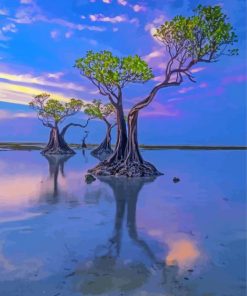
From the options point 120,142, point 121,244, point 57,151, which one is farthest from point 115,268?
point 57,151

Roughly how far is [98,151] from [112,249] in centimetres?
4296

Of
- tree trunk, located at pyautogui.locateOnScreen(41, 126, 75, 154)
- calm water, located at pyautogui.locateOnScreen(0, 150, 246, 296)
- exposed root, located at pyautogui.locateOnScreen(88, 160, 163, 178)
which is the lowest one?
calm water, located at pyautogui.locateOnScreen(0, 150, 246, 296)

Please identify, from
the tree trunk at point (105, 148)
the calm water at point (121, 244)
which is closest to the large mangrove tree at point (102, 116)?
the tree trunk at point (105, 148)

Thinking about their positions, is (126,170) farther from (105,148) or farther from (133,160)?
(105,148)

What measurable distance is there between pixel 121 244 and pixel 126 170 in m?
14.2

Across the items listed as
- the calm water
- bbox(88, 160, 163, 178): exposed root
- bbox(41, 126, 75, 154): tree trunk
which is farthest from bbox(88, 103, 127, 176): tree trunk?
bbox(41, 126, 75, 154): tree trunk

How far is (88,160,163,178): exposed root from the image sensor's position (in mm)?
21797

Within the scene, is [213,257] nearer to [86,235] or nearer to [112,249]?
[112,249]

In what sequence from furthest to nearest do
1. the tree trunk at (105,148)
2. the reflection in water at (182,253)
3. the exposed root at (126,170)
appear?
1. the tree trunk at (105,148)
2. the exposed root at (126,170)
3. the reflection in water at (182,253)

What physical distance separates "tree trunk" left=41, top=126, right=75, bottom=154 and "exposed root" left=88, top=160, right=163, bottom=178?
2892 cm

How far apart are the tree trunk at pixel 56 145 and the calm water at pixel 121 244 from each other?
36.9 m

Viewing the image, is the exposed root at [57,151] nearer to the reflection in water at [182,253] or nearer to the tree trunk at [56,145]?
the tree trunk at [56,145]

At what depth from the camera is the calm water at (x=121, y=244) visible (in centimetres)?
552

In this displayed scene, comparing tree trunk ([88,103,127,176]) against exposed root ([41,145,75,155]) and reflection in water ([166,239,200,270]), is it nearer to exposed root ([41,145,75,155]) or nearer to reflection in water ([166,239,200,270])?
reflection in water ([166,239,200,270])
